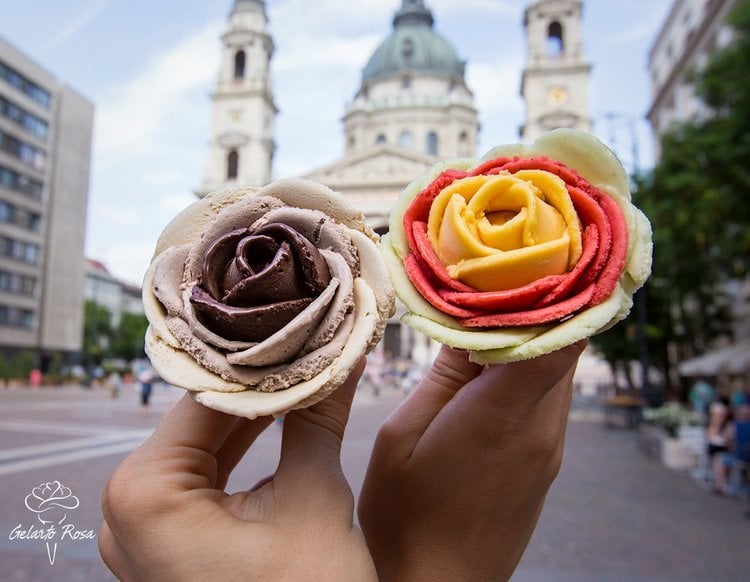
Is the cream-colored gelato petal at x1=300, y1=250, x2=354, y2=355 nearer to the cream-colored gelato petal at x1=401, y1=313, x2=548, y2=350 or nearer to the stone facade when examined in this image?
the cream-colored gelato petal at x1=401, y1=313, x2=548, y2=350

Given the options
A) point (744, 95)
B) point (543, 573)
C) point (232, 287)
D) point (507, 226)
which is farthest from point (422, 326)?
point (744, 95)

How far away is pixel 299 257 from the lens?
1.03 metres

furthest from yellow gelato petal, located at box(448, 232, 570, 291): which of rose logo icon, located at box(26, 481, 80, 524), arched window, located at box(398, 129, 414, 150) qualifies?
arched window, located at box(398, 129, 414, 150)

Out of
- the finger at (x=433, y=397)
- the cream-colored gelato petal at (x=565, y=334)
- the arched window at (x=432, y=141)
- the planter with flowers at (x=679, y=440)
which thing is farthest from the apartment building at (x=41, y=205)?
the cream-colored gelato petal at (x=565, y=334)

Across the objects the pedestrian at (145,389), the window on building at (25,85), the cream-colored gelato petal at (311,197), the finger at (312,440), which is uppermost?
the window on building at (25,85)

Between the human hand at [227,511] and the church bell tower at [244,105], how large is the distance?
49.4 metres

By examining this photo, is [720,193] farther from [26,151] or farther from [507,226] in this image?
[26,151]

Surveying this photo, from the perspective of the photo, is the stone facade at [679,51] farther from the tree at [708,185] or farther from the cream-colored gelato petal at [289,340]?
the cream-colored gelato petal at [289,340]

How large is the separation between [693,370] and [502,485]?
19.7 meters

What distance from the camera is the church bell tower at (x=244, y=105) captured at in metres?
49.7

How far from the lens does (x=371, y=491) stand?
4.70 ft

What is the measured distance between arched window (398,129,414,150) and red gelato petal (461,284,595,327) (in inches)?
A: 2358

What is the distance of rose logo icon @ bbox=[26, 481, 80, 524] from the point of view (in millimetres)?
1774

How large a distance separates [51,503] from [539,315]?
1.60 m
